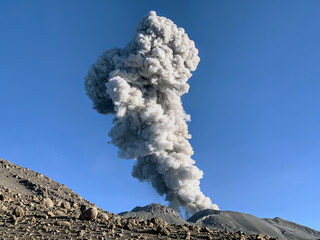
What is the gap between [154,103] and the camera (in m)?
60.0

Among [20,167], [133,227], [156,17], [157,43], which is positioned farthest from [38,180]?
[156,17]

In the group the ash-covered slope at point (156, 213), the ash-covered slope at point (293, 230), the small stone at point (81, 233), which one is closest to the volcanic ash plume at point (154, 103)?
the ash-covered slope at point (156, 213)

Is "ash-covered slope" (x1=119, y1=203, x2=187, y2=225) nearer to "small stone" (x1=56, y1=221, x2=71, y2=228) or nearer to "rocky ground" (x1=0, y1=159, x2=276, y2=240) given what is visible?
"rocky ground" (x1=0, y1=159, x2=276, y2=240)

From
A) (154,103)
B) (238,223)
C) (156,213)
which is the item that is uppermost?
(154,103)

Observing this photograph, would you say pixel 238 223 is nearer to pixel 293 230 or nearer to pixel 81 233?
pixel 293 230

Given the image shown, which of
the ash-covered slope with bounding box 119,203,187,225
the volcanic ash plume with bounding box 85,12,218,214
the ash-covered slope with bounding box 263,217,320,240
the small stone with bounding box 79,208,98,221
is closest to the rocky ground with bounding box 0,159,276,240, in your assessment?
the small stone with bounding box 79,208,98,221

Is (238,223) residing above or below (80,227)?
above

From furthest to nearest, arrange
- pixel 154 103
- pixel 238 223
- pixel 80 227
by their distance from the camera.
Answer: pixel 154 103
pixel 238 223
pixel 80 227

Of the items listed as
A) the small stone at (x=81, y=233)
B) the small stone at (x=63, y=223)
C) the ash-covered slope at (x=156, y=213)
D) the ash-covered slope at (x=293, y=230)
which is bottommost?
the small stone at (x=81, y=233)

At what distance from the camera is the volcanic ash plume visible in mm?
55500

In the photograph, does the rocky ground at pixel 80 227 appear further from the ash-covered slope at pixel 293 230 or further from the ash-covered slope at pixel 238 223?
the ash-covered slope at pixel 293 230

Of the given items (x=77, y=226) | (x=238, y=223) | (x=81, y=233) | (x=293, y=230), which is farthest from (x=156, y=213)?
(x=81, y=233)

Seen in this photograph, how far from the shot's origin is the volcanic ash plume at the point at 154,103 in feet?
182

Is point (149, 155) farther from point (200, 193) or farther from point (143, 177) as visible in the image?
point (200, 193)
